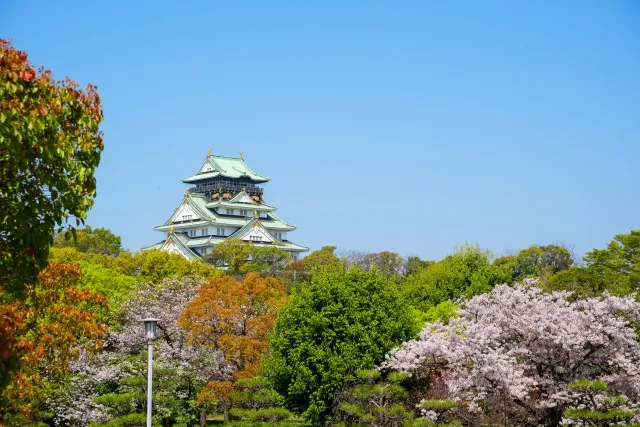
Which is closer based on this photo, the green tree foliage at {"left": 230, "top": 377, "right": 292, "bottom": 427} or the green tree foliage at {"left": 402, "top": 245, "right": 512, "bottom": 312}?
the green tree foliage at {"left": 230, "top": 377, "right": 292, "bottom": 427}

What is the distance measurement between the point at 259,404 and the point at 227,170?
60.7 meters

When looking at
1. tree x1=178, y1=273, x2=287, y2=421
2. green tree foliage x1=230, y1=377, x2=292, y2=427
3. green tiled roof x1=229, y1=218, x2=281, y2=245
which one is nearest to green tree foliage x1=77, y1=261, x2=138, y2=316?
tree x1=178, y1=273, x2=287, y2=421

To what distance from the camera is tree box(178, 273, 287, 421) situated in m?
23.4

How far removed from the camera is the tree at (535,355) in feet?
53.2

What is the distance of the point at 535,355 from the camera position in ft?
55.3

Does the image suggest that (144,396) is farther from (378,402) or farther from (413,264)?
(413,264)

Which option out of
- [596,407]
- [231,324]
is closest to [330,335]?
[231,324]

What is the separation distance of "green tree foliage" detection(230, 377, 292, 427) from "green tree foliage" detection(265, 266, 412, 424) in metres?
0.43

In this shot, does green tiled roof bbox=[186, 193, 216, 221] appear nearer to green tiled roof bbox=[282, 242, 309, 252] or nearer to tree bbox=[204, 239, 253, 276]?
green tiled roof bbox=[282, 242, 309, 252]

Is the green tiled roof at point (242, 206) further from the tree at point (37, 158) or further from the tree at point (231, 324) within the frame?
the tree at point (37, 158)

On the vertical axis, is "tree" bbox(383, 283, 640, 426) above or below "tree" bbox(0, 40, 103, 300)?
below

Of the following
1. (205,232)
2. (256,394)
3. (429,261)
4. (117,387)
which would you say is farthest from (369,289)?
(205,232)

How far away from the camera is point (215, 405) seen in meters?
23.8

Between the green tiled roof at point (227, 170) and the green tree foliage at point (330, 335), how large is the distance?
192 ft
